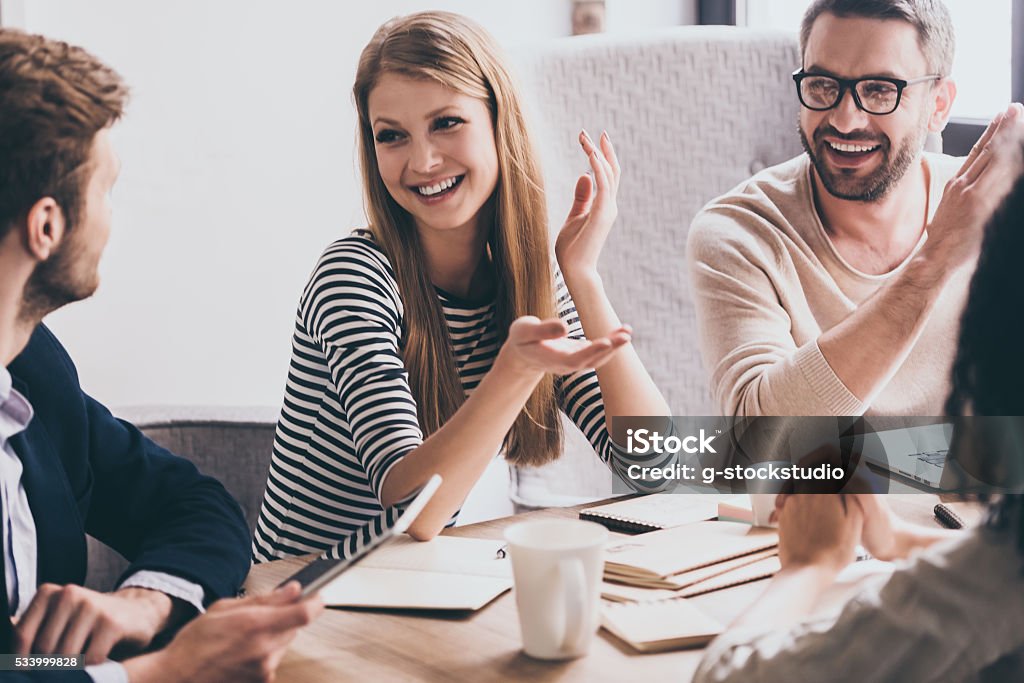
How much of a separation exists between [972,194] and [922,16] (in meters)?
0.34

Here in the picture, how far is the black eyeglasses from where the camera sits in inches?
54.5

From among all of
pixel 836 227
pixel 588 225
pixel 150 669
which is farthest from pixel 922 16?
pixel 150 669

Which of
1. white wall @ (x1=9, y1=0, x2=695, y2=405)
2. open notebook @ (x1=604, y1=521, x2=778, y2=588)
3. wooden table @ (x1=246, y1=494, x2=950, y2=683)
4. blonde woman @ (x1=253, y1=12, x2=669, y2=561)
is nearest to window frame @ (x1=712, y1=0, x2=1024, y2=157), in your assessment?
blonde woman @ (x1=253, y1=12, x2=669, y2=561)

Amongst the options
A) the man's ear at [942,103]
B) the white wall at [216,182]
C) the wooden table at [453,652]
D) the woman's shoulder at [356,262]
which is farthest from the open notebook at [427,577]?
the white wall at [216,182]

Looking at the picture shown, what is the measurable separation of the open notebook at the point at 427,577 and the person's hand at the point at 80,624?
0.13 meters

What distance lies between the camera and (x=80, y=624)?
732 millimetres

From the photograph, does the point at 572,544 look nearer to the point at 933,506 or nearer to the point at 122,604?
the point at 122,604

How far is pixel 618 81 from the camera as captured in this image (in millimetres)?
1720

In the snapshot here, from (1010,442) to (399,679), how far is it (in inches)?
15.4

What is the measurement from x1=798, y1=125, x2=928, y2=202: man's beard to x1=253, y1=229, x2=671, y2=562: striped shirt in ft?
1.35

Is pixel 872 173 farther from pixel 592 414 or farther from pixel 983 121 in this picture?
pixel 592 414

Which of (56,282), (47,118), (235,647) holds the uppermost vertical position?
(47,118)

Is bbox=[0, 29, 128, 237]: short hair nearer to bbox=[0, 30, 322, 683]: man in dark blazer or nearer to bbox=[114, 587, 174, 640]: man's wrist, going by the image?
bbox=[0, 30, 322, 683]: man in dark blazer

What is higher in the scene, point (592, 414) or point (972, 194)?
point (972, 194)
